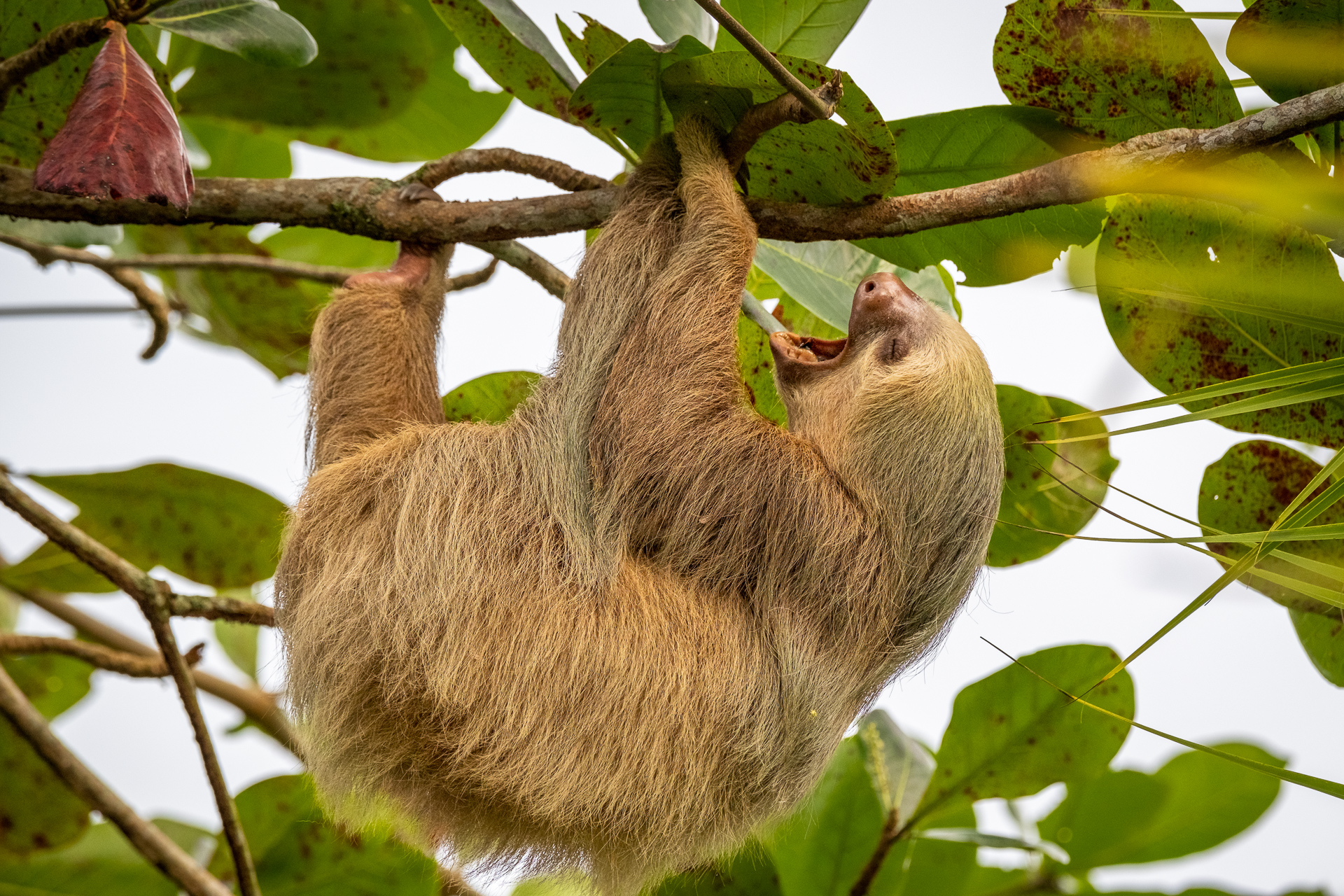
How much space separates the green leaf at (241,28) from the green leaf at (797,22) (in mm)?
858

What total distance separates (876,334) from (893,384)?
0.58 feet

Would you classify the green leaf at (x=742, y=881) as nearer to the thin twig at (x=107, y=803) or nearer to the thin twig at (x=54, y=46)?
the thin twig at (x=107, y=803)

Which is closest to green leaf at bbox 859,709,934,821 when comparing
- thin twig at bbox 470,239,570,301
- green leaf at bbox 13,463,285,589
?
thin twig at bbox 470,239,570,301

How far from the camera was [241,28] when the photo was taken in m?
2.51

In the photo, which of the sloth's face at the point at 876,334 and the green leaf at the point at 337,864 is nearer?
the sloth's face at the point at 876,334

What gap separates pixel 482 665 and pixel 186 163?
1.25m

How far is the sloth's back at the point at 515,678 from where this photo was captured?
254 cm

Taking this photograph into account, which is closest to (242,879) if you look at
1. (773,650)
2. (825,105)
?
(773,650)

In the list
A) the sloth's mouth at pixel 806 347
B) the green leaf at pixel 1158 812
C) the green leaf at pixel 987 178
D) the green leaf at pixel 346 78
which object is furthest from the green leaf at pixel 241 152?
the green leaf at pixel 1158 812

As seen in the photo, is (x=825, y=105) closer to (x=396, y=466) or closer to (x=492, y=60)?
A: (x=492, y=60)

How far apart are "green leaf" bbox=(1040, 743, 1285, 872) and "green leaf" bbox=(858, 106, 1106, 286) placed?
6.30ft

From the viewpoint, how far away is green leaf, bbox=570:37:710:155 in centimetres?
234

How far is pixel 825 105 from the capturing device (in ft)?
7.32

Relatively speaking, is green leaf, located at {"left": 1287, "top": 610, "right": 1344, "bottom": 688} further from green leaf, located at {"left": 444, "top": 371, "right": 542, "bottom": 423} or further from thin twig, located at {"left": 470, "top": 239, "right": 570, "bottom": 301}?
green leaf, located at {"left": 444, "top": 371, "right": 542, "bottom": 423}
